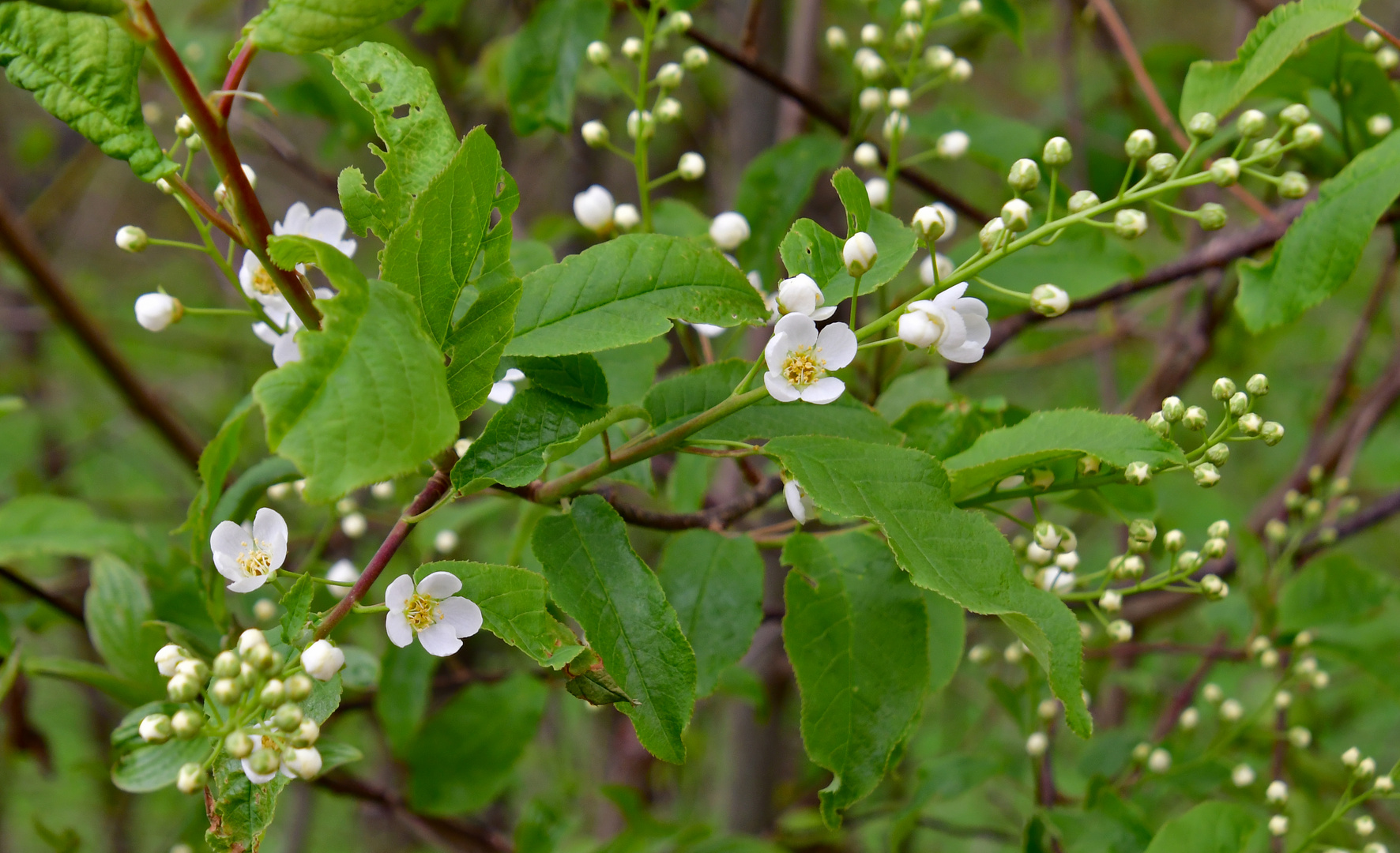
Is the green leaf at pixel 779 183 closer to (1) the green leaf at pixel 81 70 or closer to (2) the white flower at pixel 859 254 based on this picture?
(2) the white flower at pixel 859 254

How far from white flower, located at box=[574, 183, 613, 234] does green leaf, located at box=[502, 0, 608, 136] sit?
324mm

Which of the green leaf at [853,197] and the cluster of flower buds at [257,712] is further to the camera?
the green leaf at [853,197]

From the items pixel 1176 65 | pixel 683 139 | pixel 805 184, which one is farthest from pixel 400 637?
pixel 683 139

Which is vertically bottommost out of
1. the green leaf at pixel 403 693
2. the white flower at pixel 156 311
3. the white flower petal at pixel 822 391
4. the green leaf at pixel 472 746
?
the green leaf at pixel 472 746

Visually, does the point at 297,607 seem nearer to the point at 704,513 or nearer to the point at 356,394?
the point at 356,394

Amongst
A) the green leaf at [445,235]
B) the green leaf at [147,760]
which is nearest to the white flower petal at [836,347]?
the green leaf at [445,235]

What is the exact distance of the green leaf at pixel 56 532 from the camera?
1.86 m

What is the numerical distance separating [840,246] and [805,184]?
0.94 meters

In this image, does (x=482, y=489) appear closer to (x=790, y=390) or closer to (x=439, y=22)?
(x=790, y=390)

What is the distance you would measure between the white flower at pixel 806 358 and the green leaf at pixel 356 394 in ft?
1.22

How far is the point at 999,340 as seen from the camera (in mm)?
2201

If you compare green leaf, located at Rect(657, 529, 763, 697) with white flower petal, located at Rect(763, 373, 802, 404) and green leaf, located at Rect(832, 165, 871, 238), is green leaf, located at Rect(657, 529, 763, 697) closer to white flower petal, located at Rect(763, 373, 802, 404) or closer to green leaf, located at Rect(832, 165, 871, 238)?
white flower petal, located at Rect(763, 373, 802, 404)

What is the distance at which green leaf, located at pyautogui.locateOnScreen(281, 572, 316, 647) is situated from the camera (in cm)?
104

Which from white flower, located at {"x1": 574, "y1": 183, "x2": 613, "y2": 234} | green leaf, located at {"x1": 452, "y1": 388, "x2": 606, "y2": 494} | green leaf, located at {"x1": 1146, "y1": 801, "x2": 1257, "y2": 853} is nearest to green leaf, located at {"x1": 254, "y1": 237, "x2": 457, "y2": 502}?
green leaf, located at {"x1": 452, "y1": 388, "x2": 606, "y2": 494}
